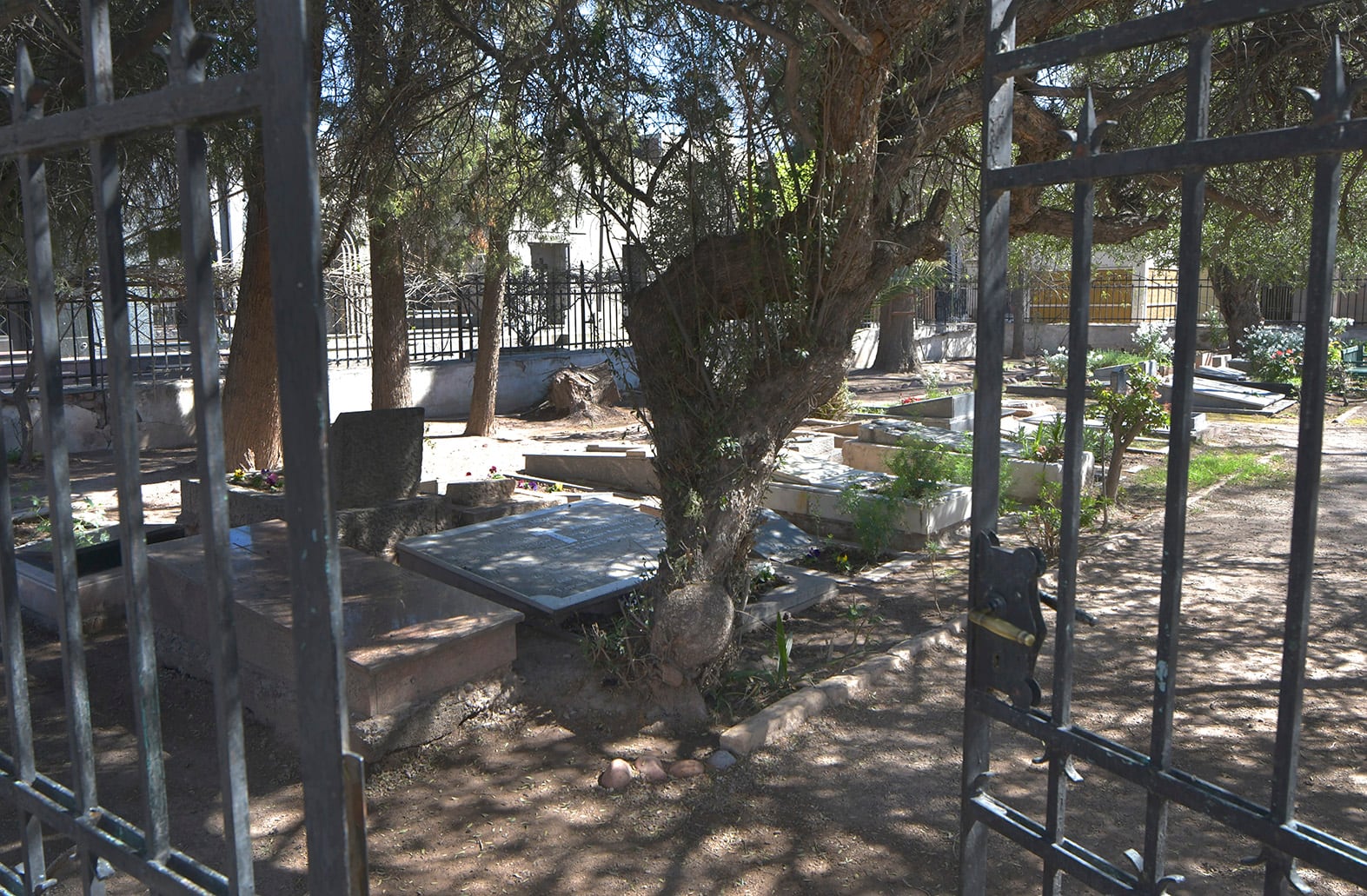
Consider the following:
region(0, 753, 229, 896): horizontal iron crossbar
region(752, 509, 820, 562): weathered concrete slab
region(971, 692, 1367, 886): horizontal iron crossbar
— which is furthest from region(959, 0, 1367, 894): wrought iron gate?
region(752, 509, 820, 562): weathered concrete slab

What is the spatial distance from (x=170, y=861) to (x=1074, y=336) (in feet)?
5.72

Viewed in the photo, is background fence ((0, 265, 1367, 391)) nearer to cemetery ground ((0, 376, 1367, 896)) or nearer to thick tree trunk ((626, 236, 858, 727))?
thick tree trunk ((626, 236, 858, 727))

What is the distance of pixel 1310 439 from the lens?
4.52 ft

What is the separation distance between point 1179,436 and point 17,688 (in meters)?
2.15

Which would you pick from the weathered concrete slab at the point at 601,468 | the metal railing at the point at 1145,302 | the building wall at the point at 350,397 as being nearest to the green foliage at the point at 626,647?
the weathered concrete slab at the point at 601,468

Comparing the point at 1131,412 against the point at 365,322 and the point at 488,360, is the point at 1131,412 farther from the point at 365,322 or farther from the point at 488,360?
the point at 365,322

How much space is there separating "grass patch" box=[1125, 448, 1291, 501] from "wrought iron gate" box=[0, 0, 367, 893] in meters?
8.88

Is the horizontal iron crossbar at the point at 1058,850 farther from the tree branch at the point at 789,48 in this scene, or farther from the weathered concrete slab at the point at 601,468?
the weathered concrete slab at the point at 601,468

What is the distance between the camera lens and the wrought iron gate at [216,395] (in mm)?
1435

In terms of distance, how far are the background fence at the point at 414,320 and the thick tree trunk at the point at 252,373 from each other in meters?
2.74

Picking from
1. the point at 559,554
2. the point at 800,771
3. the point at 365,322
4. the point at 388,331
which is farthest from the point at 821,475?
the point at 365,322

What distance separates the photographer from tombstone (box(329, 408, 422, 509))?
678 cm

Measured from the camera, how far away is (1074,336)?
5.46 feet

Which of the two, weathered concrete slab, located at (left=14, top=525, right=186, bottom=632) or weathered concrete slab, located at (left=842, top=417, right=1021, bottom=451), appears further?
weathered concrete slab, located at (left=842, top=417, right=1021, bottom=451)
